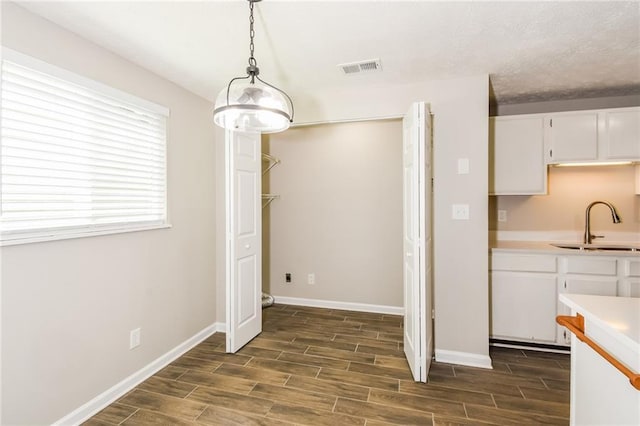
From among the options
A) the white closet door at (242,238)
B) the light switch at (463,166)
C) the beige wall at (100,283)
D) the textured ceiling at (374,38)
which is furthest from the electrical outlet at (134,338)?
the light switch at (463,166)

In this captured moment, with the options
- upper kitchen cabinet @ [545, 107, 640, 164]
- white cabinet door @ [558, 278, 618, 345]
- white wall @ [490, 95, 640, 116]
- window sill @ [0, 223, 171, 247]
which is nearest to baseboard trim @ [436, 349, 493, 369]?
white cabinet door @ [558, 278, 618, 345]

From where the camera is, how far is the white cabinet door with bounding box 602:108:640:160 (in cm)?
275

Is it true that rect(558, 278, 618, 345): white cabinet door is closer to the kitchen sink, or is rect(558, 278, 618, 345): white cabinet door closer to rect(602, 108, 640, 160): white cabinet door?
the kitchen sink

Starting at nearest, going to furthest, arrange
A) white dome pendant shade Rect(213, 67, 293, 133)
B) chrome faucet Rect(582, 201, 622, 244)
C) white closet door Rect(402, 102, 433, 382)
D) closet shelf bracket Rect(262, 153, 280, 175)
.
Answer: white dome pendant shade Rect(213, 67, 293, 133) → white closet door Rect(402, 102, 433, 382) → chrome faucet Rect(582, 201, 622, 244) → closet shelf bracket Rect(262, 153, 280, 175)

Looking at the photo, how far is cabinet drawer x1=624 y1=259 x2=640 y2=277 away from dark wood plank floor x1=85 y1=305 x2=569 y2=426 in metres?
0.88

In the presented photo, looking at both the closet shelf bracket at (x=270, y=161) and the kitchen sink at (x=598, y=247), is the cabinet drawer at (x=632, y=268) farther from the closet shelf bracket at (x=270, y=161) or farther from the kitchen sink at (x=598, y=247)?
the closet shelf bracket at (x=270, y=161)

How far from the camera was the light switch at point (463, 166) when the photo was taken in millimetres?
2596

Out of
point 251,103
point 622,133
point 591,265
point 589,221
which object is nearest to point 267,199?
point 251,103

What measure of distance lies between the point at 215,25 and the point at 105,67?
0.88 metres

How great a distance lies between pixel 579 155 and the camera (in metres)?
2.85

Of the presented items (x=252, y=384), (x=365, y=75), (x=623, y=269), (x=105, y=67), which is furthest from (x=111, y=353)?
(x=623, y=269)

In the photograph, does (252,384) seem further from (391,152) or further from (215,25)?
(391,152)

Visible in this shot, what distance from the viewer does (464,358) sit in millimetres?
2611

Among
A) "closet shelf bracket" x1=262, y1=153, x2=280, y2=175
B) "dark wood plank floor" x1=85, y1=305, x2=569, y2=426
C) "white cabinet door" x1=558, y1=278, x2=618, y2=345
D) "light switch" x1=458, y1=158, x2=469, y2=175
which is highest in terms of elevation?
"closet shelf bracket" x1=262, y1=153, x2=280, y2=175
